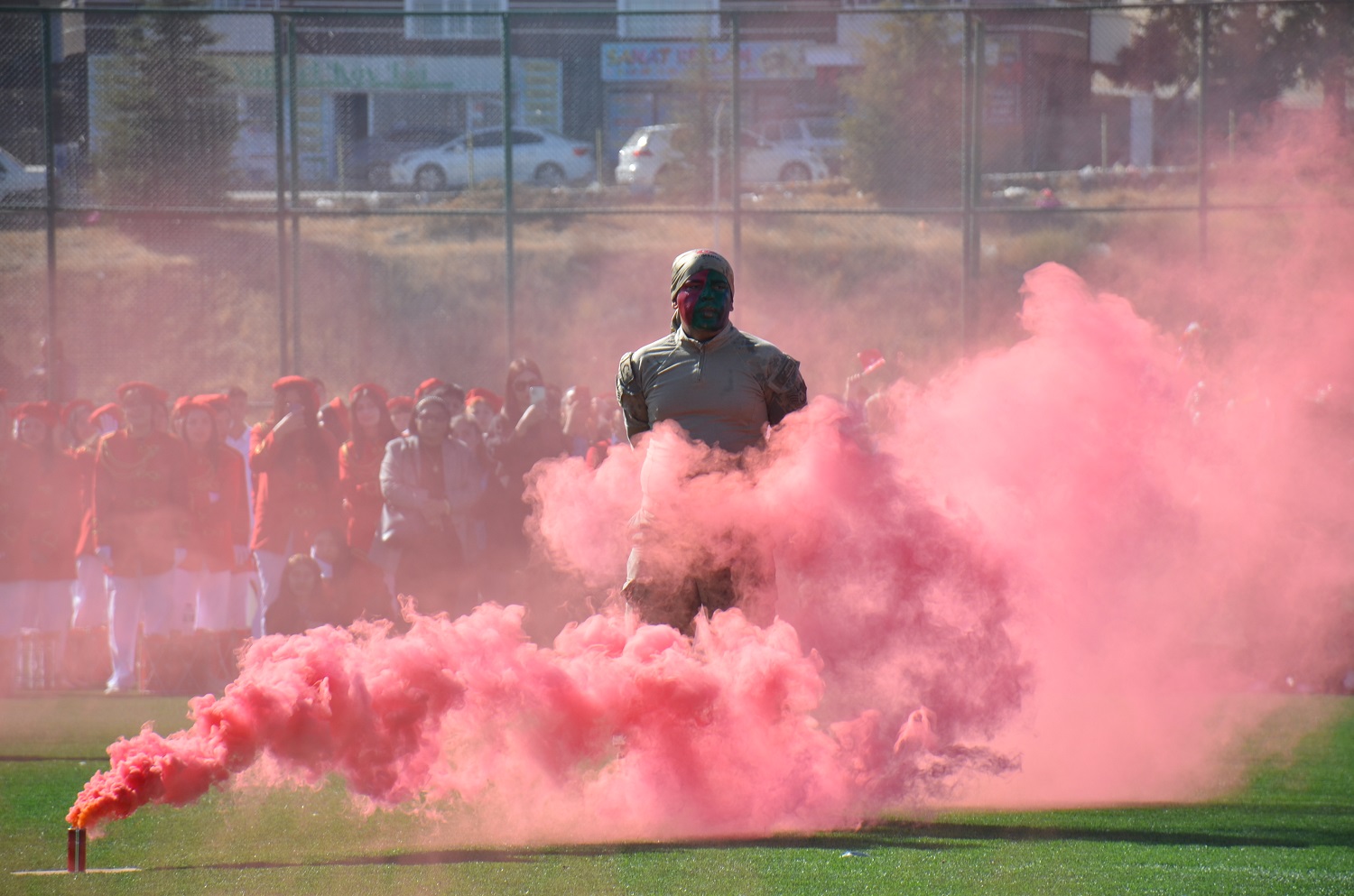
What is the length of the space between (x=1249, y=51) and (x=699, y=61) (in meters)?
5.25

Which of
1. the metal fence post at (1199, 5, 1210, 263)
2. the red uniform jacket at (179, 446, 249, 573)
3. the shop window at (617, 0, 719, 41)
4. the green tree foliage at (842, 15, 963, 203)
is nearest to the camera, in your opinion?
the red uniform jacket at (179, 446, 249, 573)

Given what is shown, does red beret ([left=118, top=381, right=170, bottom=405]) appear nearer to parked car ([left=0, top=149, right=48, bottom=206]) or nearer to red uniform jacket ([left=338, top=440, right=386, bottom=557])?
red uniform jacket ([left=338, top=440, right=386, bottom=557])

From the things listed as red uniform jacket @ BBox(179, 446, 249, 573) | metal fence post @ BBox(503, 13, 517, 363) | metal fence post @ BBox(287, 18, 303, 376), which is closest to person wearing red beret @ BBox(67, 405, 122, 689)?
red uniform jacket @ BBox(179, 446, 249, 573)

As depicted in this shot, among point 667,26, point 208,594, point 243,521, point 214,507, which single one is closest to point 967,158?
point 667,26

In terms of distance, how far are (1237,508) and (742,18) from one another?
8.19 metres

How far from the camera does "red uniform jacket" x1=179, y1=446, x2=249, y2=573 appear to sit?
459 inches

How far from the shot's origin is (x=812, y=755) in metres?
6.27

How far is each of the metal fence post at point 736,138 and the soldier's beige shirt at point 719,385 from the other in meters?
8.05

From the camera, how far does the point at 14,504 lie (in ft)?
38.8

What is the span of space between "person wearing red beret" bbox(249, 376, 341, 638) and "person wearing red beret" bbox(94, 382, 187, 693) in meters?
0.65

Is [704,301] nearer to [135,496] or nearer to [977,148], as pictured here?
[135,496]

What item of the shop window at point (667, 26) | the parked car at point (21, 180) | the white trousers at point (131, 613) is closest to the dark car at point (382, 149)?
the shop window at point (667, 26)

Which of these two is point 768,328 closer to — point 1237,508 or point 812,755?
point 1237,508

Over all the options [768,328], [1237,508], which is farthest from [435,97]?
[1237,508]
